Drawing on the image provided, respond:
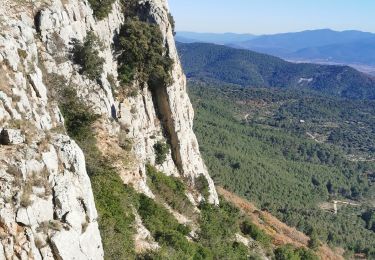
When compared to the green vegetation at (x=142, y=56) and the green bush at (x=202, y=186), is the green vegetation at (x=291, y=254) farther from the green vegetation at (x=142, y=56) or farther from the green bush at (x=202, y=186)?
the green vegetation at (x=142, y=56)

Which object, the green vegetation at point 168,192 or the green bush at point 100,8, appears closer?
the green vegetation at point 168,192

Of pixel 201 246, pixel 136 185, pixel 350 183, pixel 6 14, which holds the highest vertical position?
pixel 6 14

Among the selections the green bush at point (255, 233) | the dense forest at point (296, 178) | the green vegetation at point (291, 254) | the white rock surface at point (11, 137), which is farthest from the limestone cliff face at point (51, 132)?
the dense forest at point (296, 178)

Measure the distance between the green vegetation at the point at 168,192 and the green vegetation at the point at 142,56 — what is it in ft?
27.0

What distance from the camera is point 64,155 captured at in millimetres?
22203

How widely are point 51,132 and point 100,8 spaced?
71.0 feet

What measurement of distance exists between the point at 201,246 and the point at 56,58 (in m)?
17.8

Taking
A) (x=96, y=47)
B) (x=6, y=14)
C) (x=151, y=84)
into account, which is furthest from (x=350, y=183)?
(x=6, y=14)

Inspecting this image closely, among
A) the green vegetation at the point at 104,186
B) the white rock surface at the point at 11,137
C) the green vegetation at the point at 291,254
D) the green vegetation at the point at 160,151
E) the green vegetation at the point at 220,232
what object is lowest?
the green vegetation at the point at 291,254

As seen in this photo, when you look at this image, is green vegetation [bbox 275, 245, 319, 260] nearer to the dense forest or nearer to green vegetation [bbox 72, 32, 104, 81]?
green vegetation [bbox 72, 32, 104, 81]

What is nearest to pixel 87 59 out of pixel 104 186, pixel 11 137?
pixel 104 186

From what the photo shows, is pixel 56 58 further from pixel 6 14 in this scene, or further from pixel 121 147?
pixel 121 147

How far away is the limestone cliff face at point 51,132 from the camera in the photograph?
63.2ft

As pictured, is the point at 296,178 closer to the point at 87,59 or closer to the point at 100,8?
the point at 100,8
